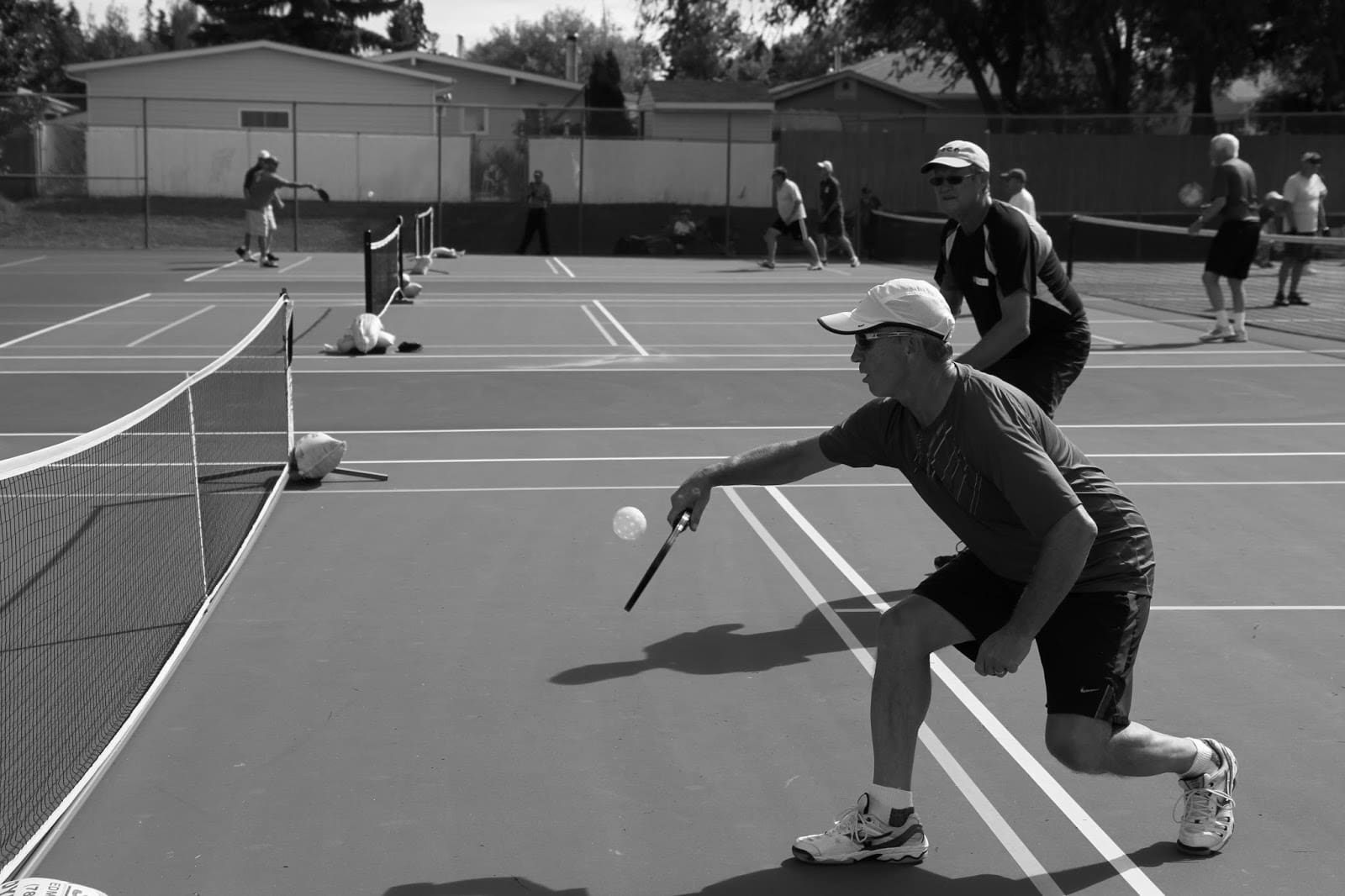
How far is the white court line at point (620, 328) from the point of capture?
17.2 m

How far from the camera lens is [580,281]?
26.7m

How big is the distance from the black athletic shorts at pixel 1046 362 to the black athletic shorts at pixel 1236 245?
1084cm

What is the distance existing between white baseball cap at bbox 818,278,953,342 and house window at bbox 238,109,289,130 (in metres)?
43.9

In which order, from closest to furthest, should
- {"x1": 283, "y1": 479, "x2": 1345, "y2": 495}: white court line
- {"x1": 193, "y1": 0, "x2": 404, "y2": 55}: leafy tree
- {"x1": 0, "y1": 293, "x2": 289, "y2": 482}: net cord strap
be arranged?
{"x1": 0, "y1": 293, "x2": 289, "y2": 482}: net cord strap → {"x1": 283, "y1": 479, "x2": 1345, "y2": 495}: white court line → {"x1": 193, "y1": 0, "x2": 404, "y2": 55}: leafy tree

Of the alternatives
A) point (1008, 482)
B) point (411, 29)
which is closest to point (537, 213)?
point (1008, 482)

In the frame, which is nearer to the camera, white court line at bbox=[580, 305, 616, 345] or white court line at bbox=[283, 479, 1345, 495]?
white court line at bbox=[283, 479, 1345, 495]

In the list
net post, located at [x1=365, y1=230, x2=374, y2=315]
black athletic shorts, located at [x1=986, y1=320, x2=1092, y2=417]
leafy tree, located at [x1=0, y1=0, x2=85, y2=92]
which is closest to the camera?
black athletic shorts, located at [x1=986, y1=320, x2=1092, y2=417]

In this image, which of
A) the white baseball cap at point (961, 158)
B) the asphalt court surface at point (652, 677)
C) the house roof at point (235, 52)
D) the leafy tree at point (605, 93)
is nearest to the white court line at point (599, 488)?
the asphalt court surface at point (652, 677)

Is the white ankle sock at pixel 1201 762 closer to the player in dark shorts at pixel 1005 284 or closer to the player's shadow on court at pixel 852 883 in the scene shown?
the player's shadow on court at pixel 852 883

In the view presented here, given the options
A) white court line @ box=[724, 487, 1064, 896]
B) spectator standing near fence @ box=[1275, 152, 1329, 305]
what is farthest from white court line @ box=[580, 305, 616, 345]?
white court line @ box=[724, 487, 1064, 896]

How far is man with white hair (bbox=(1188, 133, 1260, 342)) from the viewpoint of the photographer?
1664 cm

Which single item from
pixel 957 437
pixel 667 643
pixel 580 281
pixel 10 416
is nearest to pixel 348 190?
pixel 580 281

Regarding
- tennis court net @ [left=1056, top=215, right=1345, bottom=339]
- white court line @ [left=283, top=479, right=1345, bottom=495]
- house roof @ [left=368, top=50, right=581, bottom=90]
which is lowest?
white court line @ [left=283, top=479, right=1345, bottom=495]

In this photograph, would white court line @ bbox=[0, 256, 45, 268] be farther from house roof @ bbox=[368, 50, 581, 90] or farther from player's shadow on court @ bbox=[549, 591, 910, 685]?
player's shadow on court @ bbox=[549, 591, 910, 685]
